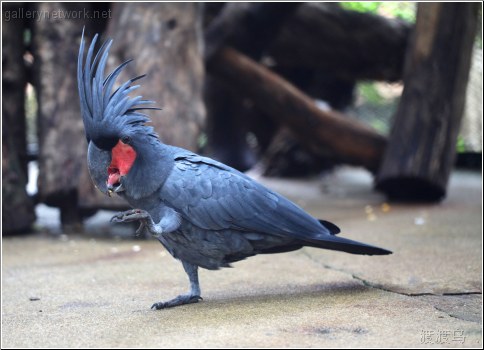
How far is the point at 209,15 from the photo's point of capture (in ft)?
21.5

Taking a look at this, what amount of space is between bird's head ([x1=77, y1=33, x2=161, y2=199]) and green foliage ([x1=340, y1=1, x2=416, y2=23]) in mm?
4255

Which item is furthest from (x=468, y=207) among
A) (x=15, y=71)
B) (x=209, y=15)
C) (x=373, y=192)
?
(x=15, y=71)

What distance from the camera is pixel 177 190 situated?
2.82 meters

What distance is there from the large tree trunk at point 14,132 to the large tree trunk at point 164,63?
1.85 ft

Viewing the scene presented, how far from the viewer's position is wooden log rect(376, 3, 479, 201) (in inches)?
214

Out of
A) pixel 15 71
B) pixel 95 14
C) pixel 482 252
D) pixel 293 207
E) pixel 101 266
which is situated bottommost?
pixel 101 266

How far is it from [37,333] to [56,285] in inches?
41.1

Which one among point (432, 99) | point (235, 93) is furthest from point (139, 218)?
point (235, 93)

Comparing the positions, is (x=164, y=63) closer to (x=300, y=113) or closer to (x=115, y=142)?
(x=300, y=113)

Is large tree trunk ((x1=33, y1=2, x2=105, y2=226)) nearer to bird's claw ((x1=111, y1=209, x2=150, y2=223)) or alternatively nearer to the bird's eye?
the bird's eye

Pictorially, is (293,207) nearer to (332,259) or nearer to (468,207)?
(332,259)

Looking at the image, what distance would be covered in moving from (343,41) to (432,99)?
154 centimetres

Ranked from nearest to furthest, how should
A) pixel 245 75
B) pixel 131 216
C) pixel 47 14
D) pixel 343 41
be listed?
pixel 131 216
pixel 47 14
pixel 245 75
pixel 343 41

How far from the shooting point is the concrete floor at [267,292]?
7.50 feet
